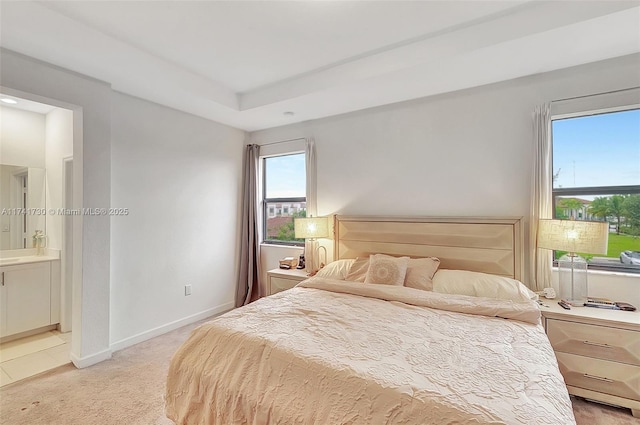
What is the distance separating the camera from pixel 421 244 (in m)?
2.92

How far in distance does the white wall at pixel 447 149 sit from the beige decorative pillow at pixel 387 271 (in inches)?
29.0

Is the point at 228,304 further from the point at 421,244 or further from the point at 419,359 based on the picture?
the point at 419,359

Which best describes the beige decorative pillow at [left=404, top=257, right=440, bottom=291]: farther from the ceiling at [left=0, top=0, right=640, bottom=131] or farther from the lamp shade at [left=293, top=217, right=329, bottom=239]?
the ceiling at [left=0, top=0, right=640, bottom=131]

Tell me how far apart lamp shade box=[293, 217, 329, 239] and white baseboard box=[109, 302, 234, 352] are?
1.57 metres

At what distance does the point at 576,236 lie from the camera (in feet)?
6.97

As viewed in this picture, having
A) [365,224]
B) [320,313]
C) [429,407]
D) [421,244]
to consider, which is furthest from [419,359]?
[365,224]

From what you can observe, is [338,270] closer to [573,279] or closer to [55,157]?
[573,279]

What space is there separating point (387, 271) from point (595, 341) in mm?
1457

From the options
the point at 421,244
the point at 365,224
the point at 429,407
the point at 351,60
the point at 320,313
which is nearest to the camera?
the point at 429,407

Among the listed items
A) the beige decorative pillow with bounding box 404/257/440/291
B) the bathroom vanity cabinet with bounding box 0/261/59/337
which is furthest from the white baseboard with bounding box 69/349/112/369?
the beige decorative pillow with bounding box 404/257/440/291

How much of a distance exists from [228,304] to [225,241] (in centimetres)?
88

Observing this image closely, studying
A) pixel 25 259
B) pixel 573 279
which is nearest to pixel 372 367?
pixel 573 279

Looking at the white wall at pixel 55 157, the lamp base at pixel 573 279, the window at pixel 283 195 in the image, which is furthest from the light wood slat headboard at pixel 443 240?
the white wall at pixel 55 157

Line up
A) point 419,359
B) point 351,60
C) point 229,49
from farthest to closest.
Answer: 1. point 351,60
2. point 229,49
3. point 419,359
